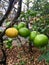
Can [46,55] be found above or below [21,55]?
above

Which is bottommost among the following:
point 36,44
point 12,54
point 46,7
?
point 12,54

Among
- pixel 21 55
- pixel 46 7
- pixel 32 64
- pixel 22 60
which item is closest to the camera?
pixel 46 7

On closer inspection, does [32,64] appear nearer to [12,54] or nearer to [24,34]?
[12,54]

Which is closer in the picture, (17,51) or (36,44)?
(36,44)

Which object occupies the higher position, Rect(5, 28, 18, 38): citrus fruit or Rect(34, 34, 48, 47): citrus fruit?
Rect(5, 28, 18, 38): citrus fruit

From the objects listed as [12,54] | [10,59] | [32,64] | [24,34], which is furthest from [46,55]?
[12,54]

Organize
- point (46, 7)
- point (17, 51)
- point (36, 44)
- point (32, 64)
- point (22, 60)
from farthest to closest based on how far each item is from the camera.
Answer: point (17, 51) < point (22, 60) < point (32, 64) < point (46, 7) < point (36, 44)

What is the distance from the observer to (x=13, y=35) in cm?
82

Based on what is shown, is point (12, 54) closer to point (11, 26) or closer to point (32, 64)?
point (32, 64)

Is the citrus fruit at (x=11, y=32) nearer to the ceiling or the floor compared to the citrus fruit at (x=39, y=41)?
nearer to the ceiling

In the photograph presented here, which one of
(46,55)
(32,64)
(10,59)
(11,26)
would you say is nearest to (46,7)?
(32,64)

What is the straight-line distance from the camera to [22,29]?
873mm

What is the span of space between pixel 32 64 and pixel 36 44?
10.2 feet

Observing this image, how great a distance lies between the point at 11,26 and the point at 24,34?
7 centimetres
